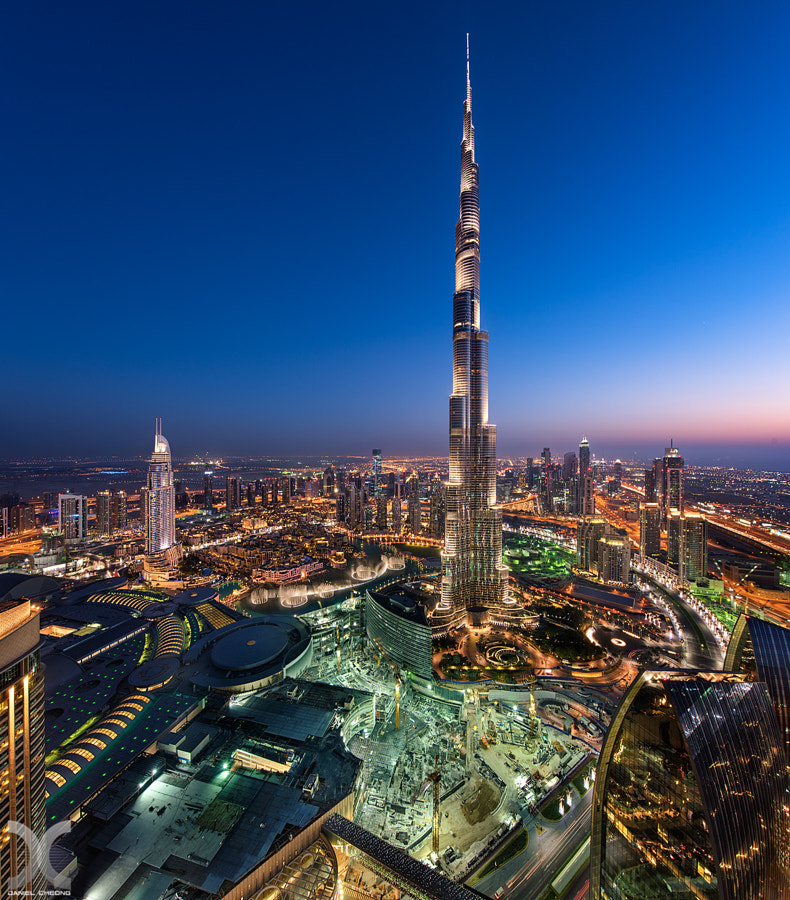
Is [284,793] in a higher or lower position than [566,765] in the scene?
higher

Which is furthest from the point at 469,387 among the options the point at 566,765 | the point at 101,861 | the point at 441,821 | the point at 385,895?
the point at 101,861

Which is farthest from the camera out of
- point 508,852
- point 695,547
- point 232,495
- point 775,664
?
point 232,495

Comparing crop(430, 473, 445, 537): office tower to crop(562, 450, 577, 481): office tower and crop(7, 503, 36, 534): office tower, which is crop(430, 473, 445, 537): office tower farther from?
crop(7, 503, 36, 534): office tower

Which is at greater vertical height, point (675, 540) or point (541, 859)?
point (675, 540)

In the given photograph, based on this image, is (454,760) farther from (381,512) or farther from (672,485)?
(381,512)

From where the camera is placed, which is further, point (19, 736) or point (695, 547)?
point (695, 547)

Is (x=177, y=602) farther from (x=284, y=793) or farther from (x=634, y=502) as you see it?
(x=634, y=502)

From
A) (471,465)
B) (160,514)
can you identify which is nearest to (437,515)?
(471,465)

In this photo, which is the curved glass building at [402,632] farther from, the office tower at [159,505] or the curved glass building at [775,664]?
the office tower at [159,505]
